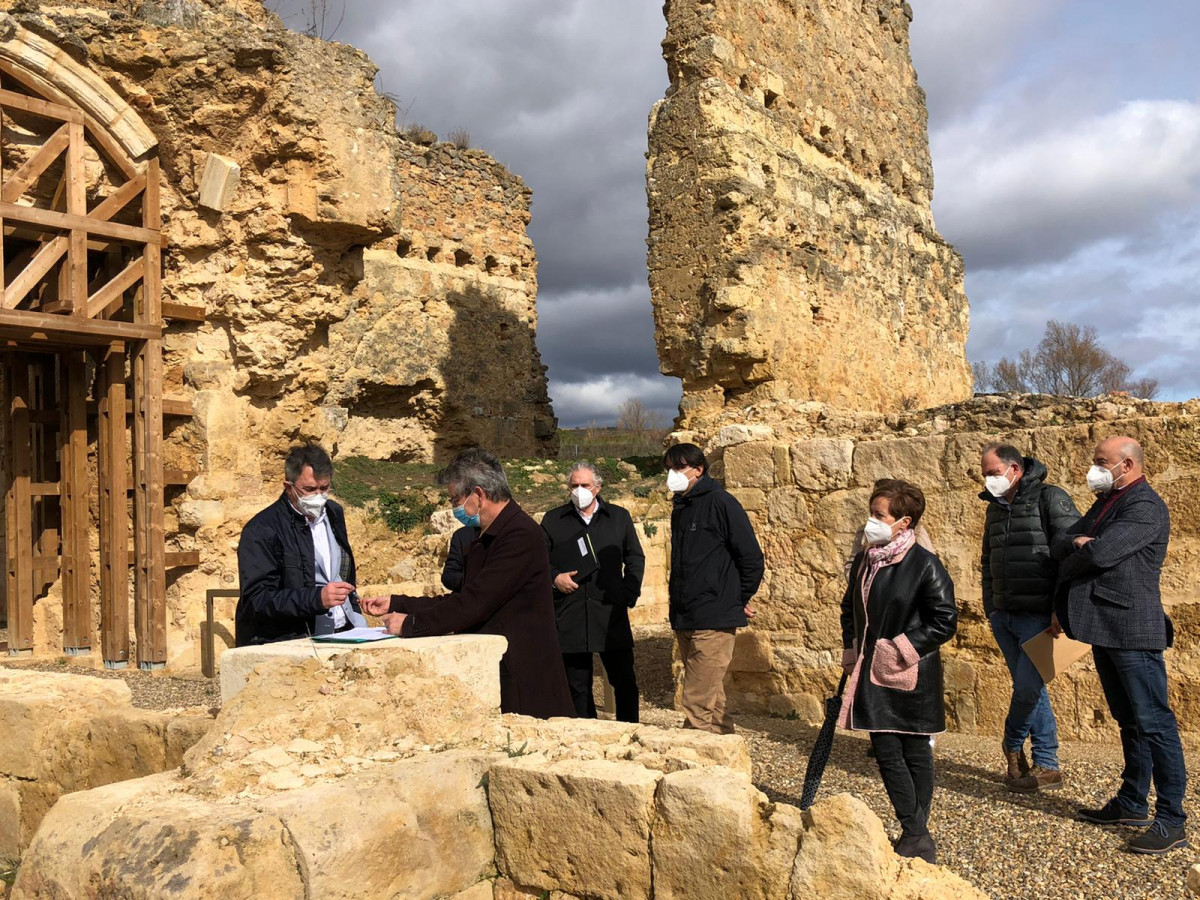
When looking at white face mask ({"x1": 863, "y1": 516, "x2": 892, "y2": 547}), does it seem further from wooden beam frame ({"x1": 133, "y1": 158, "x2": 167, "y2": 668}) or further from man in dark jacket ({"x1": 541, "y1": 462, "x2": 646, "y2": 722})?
wooden beam frame ({"x1": 133, "y1": 158, "x2": 167, "y2": 668})

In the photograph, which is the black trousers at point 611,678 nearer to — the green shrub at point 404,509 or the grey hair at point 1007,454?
the grey hair at point 1007,454

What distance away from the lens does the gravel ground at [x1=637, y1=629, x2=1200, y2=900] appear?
3.56 metres

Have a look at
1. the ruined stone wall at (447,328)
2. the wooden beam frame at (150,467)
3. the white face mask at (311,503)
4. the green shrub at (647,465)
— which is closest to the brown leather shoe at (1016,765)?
the white face mask at (311,503)

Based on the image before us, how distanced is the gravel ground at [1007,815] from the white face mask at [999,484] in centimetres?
144

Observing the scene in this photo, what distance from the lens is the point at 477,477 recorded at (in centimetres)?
416

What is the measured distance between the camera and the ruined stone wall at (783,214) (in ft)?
38.2

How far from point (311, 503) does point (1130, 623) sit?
11.9 ft

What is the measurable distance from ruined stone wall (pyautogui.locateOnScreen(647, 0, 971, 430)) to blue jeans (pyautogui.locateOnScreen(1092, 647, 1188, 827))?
25.5 feet

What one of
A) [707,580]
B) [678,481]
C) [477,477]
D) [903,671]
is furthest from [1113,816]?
[477,477]

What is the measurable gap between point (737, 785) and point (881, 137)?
14916 millimetres

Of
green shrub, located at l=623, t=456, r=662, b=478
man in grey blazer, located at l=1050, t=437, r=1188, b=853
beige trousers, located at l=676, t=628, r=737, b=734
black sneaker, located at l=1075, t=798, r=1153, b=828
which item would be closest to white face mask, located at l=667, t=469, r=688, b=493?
beige trousers, located at l=676, t=628, r=737, b=734

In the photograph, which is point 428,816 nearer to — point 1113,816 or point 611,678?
point 611,678

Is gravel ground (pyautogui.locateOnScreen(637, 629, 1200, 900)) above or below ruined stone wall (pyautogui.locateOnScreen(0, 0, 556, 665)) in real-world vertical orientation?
below

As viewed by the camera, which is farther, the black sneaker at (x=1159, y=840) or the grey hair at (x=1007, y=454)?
the grey hair at (x=1007, y=454)
